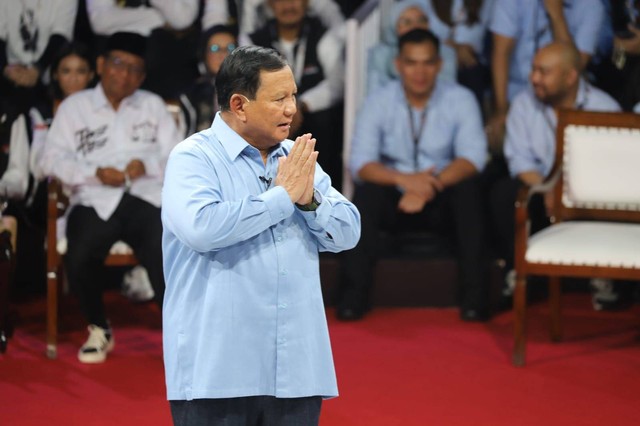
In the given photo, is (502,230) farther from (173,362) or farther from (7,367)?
(173,362)

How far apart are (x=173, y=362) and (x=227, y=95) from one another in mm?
570

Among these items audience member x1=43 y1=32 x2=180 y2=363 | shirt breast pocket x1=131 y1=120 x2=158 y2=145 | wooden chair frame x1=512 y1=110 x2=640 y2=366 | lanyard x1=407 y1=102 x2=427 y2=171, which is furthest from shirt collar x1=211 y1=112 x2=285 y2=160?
lanyard x1=407 y1=102 x2=427 y2=171

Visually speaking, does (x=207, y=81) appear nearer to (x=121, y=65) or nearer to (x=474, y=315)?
(x=121, y=65)

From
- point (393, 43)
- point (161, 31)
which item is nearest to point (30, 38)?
point (161, 31)

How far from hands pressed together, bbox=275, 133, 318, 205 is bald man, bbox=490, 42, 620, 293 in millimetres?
3468

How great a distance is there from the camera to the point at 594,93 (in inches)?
230

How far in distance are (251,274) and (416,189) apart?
11.0 ft

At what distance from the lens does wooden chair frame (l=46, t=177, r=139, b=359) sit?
4.73 meters

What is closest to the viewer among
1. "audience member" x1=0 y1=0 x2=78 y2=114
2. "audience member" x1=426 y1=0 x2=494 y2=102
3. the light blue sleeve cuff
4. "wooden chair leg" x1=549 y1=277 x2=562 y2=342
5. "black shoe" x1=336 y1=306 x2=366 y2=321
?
the light blue sleeve cuff

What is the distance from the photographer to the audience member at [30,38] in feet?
19.5

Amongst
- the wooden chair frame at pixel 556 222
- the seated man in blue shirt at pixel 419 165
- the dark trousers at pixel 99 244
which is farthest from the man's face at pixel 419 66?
the dark trousers at pixel 99 244

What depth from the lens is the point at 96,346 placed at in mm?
4664

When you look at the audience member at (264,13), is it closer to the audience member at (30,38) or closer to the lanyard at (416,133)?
the lanyard at (416,133)

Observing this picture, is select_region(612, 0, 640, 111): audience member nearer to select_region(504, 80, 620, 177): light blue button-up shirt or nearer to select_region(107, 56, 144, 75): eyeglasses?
select_region(504, 80, 620, 177): light blue button-up shirt
